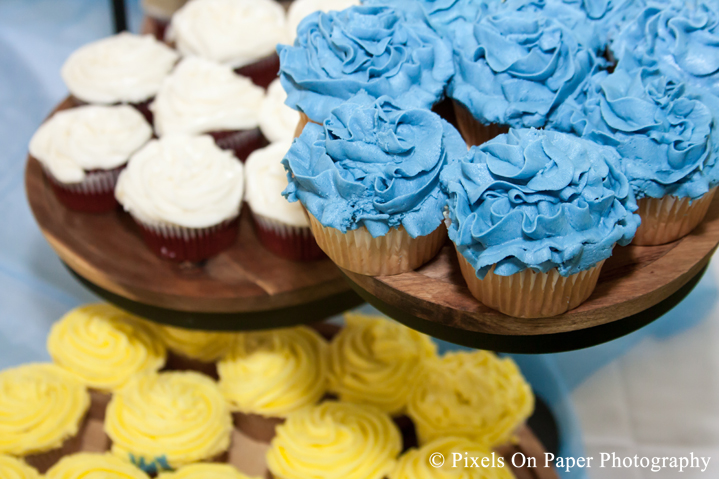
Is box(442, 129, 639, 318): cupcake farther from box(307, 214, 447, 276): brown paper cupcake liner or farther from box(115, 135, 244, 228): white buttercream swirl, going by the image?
box(115, 135, 244, 228): white buttercream swirl

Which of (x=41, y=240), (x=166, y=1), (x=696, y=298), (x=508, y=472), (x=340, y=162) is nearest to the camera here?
(x=340, y=162)

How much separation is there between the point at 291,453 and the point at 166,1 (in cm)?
299

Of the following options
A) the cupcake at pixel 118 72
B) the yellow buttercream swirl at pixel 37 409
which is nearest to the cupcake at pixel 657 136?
the cupcake at pixel 118 72

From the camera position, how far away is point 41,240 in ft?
10.9

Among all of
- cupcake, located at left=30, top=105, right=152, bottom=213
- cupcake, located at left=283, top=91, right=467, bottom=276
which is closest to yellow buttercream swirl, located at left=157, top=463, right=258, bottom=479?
cupcake, located at left=30, top=105, right=152, bottom=213

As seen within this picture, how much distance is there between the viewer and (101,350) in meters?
2.42

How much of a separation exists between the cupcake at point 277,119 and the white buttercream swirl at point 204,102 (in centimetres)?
5

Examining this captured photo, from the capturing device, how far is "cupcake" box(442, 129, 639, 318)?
3.99 ft

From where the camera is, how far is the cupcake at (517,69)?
4.85 ft

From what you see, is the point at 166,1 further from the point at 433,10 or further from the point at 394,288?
the point at 394,288

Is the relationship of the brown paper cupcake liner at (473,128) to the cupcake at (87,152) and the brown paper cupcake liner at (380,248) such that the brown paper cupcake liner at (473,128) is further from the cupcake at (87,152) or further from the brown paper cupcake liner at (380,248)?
the cupcake at (87,152)

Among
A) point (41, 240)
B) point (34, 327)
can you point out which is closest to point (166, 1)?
point (41, 240)

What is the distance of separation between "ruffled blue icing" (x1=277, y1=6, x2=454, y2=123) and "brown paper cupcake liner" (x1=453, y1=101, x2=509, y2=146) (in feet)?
0.46

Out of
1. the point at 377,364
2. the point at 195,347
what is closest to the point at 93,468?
the point at 195,347
